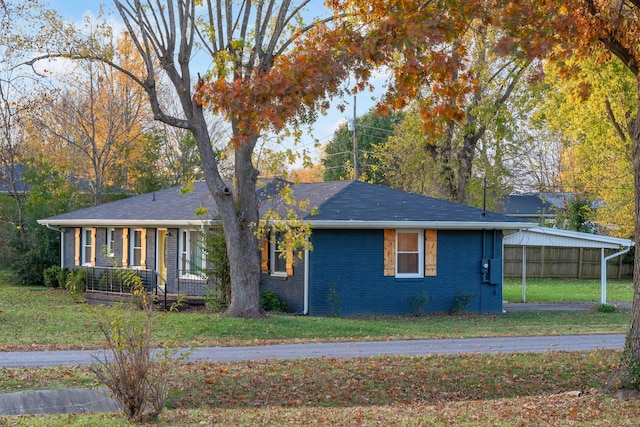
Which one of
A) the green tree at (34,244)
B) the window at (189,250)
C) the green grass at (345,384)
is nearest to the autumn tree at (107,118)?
the green tree at (34,244)

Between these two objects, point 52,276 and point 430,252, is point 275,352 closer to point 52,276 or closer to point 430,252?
point 430,252

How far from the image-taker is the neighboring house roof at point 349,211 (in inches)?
976

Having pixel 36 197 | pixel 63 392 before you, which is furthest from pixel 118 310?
pixel 36 197

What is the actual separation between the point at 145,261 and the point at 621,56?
68.4ft

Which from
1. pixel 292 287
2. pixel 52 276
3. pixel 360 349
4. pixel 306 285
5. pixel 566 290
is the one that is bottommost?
pixel 566 290

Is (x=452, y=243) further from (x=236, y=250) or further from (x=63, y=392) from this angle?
(x=63, y=392)

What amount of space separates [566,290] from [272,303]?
17260mm

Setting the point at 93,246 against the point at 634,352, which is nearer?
the point at 634,352

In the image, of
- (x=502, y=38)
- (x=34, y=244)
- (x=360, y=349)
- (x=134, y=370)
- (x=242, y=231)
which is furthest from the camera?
(x=34, y=244)

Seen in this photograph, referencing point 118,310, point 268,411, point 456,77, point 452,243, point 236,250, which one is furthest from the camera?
point 452,243

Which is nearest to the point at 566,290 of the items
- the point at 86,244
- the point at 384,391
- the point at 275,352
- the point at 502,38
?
the point at 86,244

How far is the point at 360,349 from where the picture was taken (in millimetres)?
17094

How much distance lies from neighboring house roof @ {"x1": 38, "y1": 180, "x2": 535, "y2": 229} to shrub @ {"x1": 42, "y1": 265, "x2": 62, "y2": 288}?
3.34m

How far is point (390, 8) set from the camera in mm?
12055
